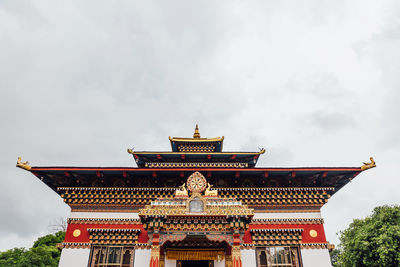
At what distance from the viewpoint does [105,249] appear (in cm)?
1276

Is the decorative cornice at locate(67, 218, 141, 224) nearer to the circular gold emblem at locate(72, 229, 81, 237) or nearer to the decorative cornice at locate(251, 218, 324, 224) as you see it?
the circular gold emblem at locate(72, 229, 81, 237)

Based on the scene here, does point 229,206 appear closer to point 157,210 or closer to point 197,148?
point 157,210

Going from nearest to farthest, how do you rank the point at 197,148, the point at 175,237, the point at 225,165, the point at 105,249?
the point at 175,237 → the point at 105,249 → the point at 225,165 → the point at 197,148

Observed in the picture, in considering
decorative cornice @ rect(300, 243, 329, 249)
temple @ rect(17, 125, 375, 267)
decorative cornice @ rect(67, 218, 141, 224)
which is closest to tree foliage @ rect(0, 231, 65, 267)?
temple @ rect(17, 125, 375, 267)

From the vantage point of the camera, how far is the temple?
12188 millimetres

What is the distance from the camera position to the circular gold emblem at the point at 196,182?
1263 cm

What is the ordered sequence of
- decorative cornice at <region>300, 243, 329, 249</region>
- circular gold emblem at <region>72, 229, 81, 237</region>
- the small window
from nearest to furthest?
the small window
decorative cornice at <region>300, 243, 329, 249</region>
circular gold emblem at <region>72, 229, 81, 237</region>

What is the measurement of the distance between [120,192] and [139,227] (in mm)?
2035

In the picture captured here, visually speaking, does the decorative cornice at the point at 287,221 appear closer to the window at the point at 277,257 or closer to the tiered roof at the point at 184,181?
the tiered roof at the point at 184,181

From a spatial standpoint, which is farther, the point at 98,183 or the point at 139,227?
the point at 98,183

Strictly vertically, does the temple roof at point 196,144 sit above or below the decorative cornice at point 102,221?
above

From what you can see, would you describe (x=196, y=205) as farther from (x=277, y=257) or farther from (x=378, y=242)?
(x=378, y=242)

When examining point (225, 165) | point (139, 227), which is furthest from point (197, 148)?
point (139, 227)

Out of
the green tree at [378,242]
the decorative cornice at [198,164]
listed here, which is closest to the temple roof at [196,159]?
the decorative cornice at [198,164]
